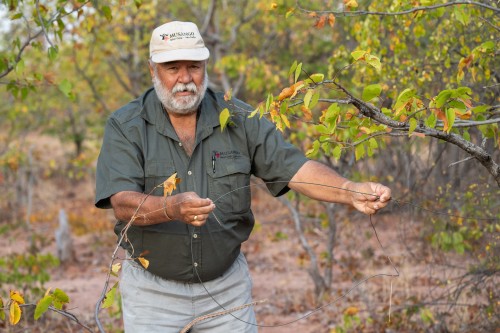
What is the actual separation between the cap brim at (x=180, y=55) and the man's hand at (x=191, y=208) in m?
0.91

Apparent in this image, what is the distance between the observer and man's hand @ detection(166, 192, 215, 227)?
277cm

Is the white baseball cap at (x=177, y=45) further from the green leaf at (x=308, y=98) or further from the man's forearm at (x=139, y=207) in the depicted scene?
the green leaf at (x=308, y=98)

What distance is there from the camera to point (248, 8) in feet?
47.0

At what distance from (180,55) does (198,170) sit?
533 millimetres

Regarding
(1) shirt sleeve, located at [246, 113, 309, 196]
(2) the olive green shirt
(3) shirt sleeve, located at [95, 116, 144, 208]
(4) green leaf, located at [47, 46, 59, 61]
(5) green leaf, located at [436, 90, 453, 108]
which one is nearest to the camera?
(5) green leaf, located at [436, 90, 453, 108]

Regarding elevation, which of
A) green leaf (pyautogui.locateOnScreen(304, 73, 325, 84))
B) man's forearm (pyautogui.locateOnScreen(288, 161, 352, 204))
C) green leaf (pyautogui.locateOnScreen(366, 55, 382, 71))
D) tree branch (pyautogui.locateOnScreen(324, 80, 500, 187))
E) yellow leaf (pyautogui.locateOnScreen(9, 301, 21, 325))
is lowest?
yellow leaf (pyautogui.locateOnScreen(9, 301, 21, 325))

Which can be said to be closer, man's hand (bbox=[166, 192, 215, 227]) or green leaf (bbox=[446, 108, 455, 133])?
green leaf (bbox=[446, 108, 455, 133])

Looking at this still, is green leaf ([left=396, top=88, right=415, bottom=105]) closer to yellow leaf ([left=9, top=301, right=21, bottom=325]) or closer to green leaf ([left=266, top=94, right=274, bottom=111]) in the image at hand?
green leaf ([left=266, top=94, right=274, bottom=111])

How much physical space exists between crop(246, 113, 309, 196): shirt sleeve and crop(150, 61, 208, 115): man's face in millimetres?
277

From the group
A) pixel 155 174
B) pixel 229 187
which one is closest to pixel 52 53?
pixel 155 174

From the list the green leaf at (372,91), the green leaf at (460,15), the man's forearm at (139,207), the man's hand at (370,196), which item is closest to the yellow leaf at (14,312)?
the man's forearm at (139,207)

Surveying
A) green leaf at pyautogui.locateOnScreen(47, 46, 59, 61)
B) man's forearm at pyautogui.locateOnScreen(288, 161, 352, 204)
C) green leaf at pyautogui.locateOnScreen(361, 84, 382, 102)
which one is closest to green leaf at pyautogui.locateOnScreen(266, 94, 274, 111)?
green leaf at pyautogui.locateOnScreen(361, 84, 382, 102)

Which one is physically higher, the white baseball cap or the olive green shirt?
the white baseball cap

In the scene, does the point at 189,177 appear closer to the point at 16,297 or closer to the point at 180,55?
the point at 180,55
